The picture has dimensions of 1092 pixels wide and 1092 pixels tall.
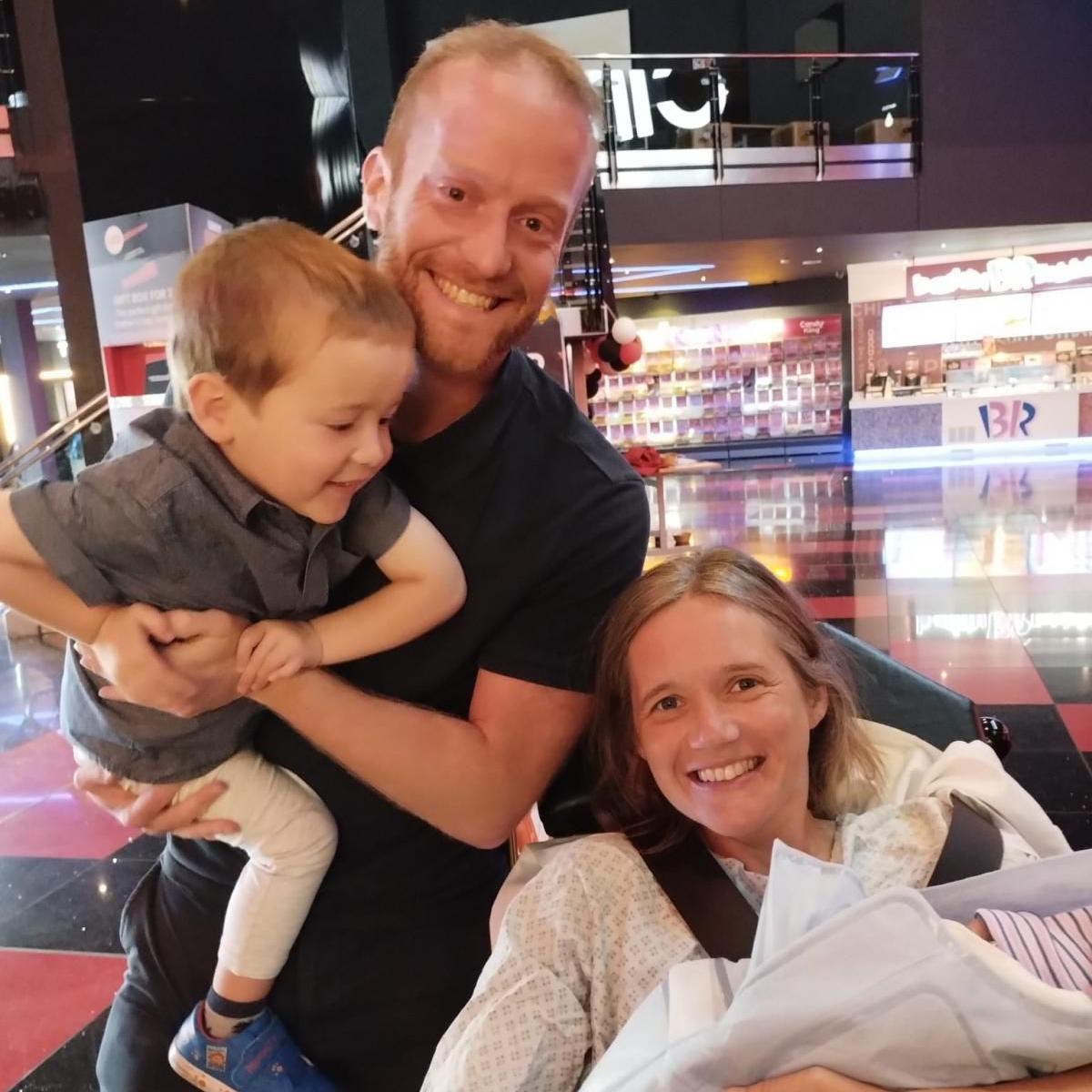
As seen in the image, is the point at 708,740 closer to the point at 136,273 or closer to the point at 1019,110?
the point at 136,273

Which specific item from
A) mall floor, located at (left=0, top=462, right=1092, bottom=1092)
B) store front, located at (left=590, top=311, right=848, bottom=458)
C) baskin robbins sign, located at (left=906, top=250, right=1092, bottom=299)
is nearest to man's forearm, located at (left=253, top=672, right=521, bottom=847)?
mall floor, located at (left=0, top=462, right=1092, bottom=1092)

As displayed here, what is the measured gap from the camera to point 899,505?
920 cm

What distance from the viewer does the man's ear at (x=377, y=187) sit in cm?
121

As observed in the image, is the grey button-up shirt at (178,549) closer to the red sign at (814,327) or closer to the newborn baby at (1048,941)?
the newborn baby at (1048,941)

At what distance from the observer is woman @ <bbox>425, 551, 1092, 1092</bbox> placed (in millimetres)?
958

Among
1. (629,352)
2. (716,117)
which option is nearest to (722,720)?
(629,352)

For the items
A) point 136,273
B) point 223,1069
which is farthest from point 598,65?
point 223,1069

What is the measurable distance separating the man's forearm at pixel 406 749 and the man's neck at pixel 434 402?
0.35m

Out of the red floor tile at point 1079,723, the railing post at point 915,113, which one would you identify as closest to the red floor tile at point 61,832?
the red floor tile at point 1079,723

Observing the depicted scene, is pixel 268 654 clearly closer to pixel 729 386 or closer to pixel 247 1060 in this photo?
pixel 247 1060

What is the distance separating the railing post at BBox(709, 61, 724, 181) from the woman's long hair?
11.5 m

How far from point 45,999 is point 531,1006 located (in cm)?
196

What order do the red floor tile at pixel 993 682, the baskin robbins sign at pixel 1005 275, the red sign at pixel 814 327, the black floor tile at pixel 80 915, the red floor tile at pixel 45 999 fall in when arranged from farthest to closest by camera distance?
the red sign at pixel 814 327, the baskin robbins sign at pixel 1005 275, the red floor tile at pixel 993 682, the black floor tile at pixel 80 915, the red floor tile at pixel 45 999

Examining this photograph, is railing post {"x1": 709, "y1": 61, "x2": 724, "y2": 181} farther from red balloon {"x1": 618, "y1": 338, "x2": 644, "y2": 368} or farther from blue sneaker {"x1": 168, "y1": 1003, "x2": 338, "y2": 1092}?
blue sneaker {"x1": 168, "y1": 1003, "x2": 338, "y2": 1092}
